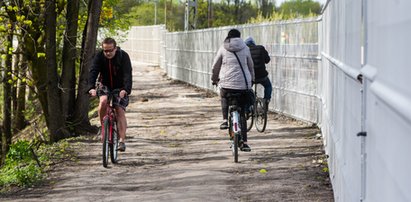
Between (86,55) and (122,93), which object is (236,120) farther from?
(86,55)

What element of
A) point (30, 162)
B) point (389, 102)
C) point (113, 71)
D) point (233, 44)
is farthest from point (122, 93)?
point (389, 102)

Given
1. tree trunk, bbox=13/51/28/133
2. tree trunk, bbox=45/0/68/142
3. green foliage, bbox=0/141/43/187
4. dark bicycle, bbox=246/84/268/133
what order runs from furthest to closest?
tree trunk, bbox=13/51/28/133 < tree trunk, bbox=45/0/68/142 < dark bicycle, bbox=246/84/268/133 < green foliage, bbox=0/141/43/187

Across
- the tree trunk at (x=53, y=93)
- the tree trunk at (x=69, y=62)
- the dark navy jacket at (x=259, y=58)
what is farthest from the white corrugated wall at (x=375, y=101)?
the tree trunk at (x=69, y=62)

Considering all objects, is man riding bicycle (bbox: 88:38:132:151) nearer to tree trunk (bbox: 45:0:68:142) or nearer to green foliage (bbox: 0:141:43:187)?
green foliage (bbox: 0:141:43:187)

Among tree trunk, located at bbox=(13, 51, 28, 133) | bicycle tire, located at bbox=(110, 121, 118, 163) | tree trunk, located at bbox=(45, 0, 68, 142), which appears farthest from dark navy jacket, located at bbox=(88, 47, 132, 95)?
tree trunk, located at bbox=(13, 51, 28, 133)

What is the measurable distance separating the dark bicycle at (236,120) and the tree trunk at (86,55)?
5060 mm

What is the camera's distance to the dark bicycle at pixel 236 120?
11273mm

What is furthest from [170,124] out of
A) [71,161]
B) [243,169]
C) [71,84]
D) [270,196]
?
[270,196]

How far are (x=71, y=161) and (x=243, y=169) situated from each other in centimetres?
292

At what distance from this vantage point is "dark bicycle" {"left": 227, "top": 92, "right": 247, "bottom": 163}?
1127cm

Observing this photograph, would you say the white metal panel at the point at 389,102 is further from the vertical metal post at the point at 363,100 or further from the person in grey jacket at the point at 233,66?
the person in grey jacket at the point at 233,66

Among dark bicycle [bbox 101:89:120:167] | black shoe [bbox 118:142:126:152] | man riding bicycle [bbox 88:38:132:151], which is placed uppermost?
man riding bicycle [bbox 88:38:132:151]

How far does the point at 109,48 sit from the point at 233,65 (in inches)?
64.2

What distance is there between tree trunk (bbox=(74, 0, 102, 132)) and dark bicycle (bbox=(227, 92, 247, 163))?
5.06 meters
